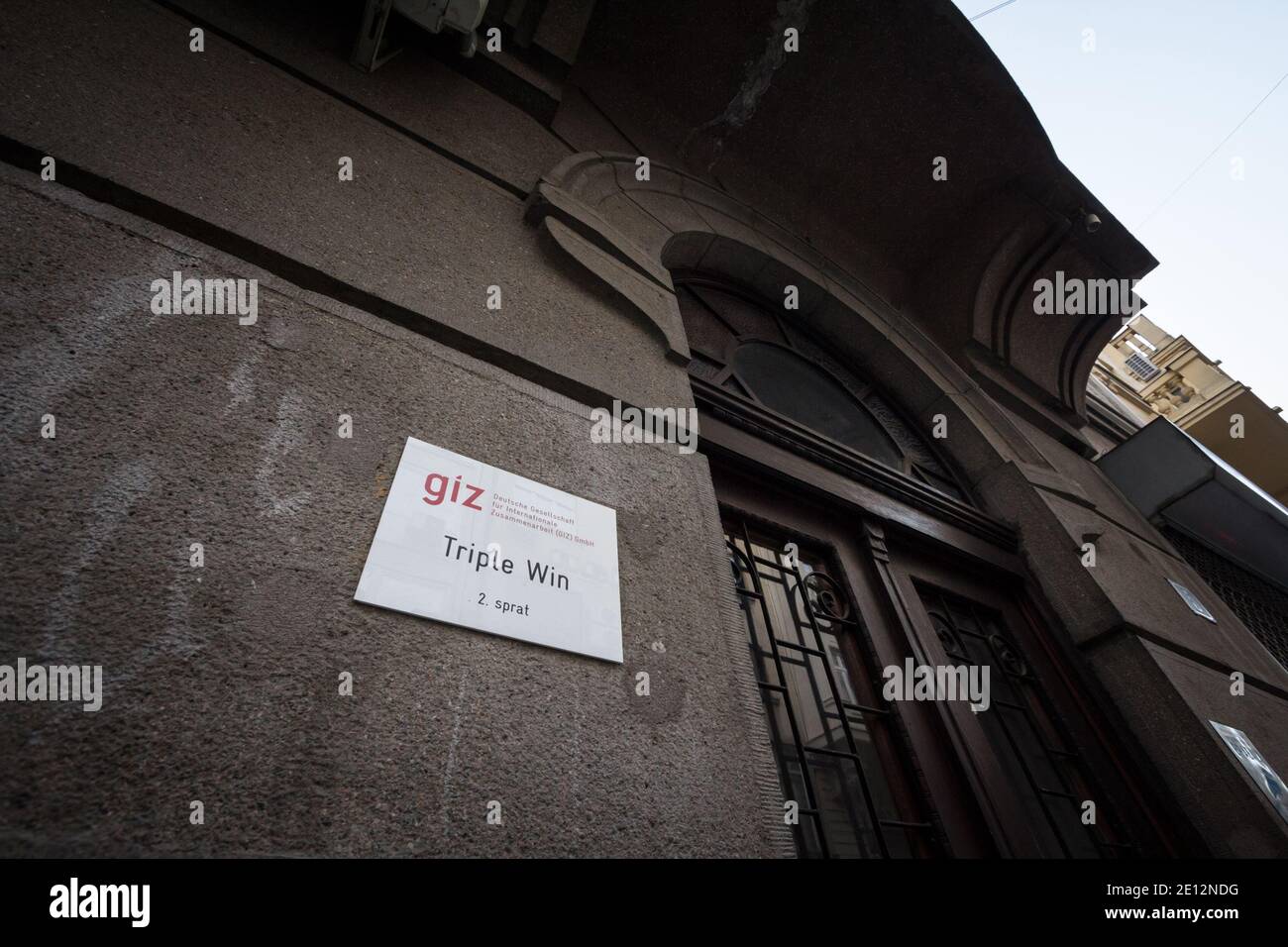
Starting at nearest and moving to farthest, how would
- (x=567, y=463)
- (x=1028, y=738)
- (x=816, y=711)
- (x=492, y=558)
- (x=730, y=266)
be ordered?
(x=492, y=558) < (x=567, y=463) < (x=816, y=711) < (x=1028, y=738) < (x=730, y=266)

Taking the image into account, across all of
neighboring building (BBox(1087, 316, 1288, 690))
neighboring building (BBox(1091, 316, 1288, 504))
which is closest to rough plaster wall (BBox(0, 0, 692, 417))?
neighboring building (BBox(1087, 316, 1288, 690))

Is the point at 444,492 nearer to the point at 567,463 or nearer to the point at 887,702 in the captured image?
the point at 567,463

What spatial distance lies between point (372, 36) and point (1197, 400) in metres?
13.4

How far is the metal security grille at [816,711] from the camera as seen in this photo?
181cm

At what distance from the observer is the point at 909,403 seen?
13.8 ft

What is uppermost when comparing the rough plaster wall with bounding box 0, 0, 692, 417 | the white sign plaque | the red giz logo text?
the rough plaster wall with bounding box 0, 0, 692, 417

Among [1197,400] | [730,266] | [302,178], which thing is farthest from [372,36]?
[1197,400]

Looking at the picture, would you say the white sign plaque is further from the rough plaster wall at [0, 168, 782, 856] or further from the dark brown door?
the dark brown door

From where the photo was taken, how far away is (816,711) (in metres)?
2.03

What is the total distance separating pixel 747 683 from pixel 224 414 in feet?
4.08

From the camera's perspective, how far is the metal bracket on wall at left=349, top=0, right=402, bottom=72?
209 cm

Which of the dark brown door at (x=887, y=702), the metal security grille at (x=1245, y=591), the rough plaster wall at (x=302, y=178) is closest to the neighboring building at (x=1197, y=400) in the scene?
the metal security grille at (x=1245, y=591)

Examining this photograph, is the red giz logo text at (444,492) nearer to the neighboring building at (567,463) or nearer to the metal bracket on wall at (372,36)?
the neighboring building at (567,463)
